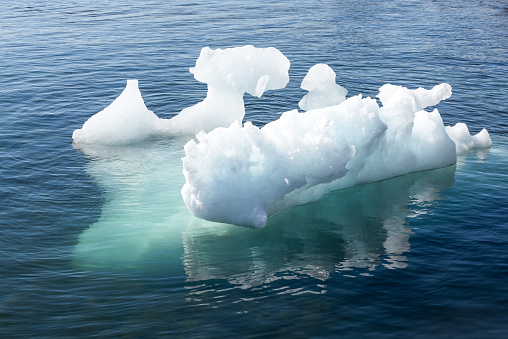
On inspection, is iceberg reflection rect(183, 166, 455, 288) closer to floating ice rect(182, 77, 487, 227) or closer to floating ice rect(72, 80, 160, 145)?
floating ice rect(182, 77, 487, 227)

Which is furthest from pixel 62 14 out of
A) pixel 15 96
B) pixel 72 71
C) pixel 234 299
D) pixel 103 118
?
pixel 234 299

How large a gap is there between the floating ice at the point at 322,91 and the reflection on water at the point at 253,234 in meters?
2.50

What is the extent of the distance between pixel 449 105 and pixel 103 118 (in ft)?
29.9

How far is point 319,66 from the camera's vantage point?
1315cm

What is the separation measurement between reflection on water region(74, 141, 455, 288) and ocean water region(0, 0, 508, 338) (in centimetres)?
3

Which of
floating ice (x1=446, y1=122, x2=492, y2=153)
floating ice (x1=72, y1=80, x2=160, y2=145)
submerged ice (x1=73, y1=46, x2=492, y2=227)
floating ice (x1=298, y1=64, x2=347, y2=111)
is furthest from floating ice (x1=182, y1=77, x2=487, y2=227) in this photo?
floating ice (x1=72, y1=80, x2=160, y2=145)

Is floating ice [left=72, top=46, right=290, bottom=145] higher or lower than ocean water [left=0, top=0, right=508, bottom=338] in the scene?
higher

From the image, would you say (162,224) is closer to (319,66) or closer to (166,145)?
(166,145)

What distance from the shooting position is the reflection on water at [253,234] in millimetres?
8836

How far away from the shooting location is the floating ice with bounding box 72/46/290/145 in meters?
12.6

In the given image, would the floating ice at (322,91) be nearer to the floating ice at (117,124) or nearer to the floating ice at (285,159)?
the floating ice at (285,159)

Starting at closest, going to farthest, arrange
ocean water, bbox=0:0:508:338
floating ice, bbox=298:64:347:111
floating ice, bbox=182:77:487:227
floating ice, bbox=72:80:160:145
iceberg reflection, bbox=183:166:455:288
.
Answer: ocean water, bbox=0:0:508:338
iceberg reflection, bbox=183:166:455:288
floating ice, bbox=182:77:487:227
floating ice, bbox=298:64:347:111
floating ice, bbox=72:80:160:145

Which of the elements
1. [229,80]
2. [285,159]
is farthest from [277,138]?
[229,80]

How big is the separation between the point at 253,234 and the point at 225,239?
462mm
